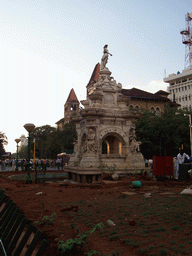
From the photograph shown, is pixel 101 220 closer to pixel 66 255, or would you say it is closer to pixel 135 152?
pixel 66 255

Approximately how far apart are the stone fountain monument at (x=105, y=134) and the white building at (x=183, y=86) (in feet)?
296

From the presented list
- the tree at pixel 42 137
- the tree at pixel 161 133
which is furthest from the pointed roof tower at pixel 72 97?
the tree at pixel 161 133

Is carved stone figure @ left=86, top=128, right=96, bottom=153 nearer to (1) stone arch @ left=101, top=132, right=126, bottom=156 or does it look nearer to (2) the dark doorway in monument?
(1) stone arch @ left=101, top=132, right=126, bottom=156

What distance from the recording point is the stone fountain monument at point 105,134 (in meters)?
16.3

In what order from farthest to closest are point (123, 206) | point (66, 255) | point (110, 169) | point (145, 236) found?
point (110, 169), point (123, 206), point (145, 236), point (66, 255)

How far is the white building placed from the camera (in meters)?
105

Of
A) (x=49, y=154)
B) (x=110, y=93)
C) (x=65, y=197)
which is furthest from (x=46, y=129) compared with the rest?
(x=65, y=197)

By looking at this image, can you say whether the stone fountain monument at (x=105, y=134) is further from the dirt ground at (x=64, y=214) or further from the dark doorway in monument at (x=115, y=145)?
the dirt ground at (x=64, y=214)

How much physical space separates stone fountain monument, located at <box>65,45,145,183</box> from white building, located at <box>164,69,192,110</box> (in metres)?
90.1

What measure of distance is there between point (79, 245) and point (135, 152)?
13.9m

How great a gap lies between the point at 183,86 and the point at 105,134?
320 feet

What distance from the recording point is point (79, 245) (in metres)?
4.31

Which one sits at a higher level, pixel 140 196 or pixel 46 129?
pixel 46 129

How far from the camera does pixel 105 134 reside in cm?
1745
